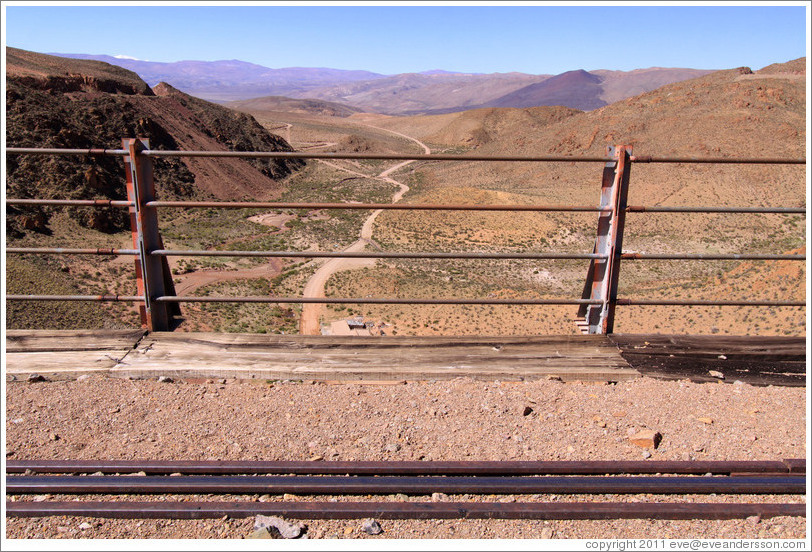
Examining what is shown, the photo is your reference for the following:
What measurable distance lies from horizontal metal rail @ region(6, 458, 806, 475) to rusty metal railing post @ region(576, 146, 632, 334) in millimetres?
1353

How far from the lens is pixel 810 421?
3.02m

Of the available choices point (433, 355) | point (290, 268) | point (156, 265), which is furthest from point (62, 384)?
point (290, 268)

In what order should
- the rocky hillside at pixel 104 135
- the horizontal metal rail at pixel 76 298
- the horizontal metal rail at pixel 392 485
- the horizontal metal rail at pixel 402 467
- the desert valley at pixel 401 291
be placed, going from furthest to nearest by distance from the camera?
the rocky hillside at pixel 104 135
the horizontal metal rail at pixel 76 298
the desert valley at pixel 401 291
the horizontal metal rail at pixel 402 467
the horizontal metal rail at pixel 392 485

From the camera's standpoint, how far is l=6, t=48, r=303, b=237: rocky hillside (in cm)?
2720

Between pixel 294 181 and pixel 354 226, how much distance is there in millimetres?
19917

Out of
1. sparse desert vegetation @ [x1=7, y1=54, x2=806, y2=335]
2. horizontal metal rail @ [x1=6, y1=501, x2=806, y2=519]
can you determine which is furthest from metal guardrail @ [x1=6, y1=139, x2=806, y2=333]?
sparse desert vegetation @ [x1=7, y1=54, x2=806, y2=335]

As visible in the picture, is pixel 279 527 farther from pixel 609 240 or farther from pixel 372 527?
pixel 609 240

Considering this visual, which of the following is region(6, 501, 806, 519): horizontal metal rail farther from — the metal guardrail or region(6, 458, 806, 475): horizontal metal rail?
the metal guardrail

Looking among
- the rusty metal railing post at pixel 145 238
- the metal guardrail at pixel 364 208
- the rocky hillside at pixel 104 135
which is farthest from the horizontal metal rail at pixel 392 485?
the rocky hillside at pixel 104 135

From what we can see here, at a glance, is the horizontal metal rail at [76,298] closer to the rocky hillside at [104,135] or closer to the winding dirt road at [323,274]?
the winding dirt road at [323,274]

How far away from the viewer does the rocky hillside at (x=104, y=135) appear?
27.2 m

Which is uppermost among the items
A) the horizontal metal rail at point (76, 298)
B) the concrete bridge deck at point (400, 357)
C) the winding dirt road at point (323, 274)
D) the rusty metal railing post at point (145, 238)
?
the rusty metal railing post at point (145, 238)

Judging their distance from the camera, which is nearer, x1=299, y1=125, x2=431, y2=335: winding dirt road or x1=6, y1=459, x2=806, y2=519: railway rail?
x1=6, y1=459, x2=806, y2=519: railway rail

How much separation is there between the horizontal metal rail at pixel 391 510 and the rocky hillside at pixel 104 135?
2319 cm
